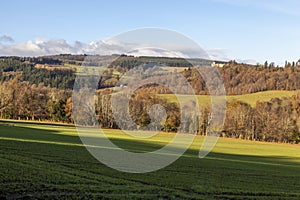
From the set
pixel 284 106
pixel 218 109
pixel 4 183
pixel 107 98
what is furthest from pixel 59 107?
pixel 4 183

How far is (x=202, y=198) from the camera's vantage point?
87.2 feet

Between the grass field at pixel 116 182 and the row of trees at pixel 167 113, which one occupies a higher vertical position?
the row of trees at pixel 167 113

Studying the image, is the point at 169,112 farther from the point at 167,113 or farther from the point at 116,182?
the point at 116,182

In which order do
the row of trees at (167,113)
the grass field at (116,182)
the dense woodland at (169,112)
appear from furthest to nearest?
the dense woodland at (169,112), the row of trees at (167,113), the grass field at (116,182)

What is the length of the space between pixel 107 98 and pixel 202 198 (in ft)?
378

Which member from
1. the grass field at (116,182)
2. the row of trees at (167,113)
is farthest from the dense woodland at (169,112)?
the grass field at (116,182)

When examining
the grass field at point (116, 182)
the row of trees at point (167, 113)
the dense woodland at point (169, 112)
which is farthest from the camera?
the dense woodland at point (169, 112)

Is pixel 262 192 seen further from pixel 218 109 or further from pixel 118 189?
pixel 218 109

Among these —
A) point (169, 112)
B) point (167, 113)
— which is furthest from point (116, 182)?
point (169, 112)

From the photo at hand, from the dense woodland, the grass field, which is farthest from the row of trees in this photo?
the grass field

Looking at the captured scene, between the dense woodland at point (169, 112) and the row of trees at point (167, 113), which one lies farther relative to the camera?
the dense woodland at point (169, 112)

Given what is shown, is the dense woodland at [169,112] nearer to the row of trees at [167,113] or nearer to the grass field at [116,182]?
the row of trees at [167,113]

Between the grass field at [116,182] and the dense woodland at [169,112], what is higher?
the dense woodland at [169,112]

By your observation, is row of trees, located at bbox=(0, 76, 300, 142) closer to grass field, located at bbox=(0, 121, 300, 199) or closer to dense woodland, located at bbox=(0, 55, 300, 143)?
dense woodland, located at bbox=(0, 55, 300, 143)
